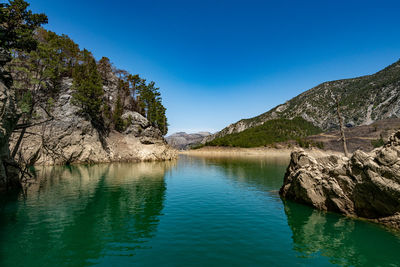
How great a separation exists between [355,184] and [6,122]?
3811cm

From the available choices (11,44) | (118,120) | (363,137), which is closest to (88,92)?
(118,120)

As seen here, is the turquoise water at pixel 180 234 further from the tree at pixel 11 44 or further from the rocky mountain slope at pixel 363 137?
the rocky mountain slope at pixel 363 137

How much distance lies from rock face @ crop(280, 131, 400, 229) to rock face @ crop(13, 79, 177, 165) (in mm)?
56438

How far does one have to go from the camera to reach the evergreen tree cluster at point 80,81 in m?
39.2

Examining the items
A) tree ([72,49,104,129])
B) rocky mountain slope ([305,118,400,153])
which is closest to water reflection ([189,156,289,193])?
tree ([72,49,104,129])

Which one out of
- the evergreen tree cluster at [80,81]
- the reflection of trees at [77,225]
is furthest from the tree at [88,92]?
the reflection of trees at [77,225]

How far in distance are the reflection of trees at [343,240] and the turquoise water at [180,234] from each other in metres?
0.06

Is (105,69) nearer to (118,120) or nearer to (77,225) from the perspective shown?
(118,120)

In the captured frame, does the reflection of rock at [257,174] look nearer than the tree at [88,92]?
Yes

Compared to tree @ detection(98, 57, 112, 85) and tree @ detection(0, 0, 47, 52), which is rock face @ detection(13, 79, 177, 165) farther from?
tree @ detection(0, 0, 47, 52)

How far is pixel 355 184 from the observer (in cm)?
1931

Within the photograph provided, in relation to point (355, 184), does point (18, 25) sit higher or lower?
higher

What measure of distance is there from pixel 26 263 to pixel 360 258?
1954cm

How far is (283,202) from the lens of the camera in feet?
83.1
